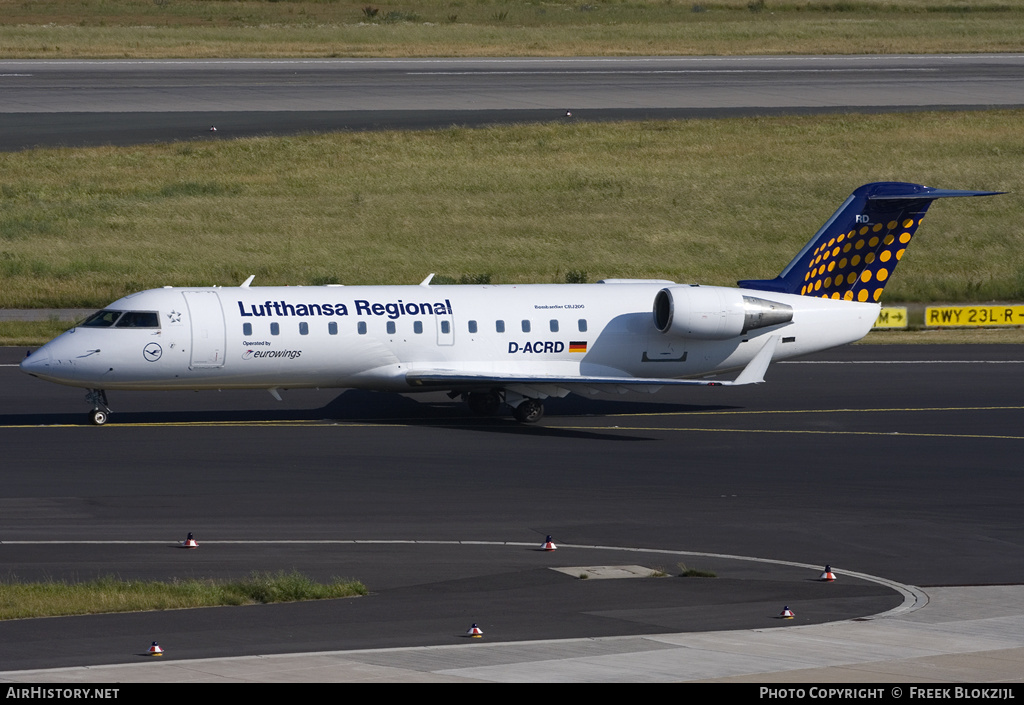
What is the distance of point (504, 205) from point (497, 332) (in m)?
32.8

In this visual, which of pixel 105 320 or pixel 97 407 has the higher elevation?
pixel 105 320

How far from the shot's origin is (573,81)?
263 feet

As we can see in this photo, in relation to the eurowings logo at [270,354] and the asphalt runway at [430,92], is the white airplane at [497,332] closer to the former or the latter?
the eurowings logo at [270,354]

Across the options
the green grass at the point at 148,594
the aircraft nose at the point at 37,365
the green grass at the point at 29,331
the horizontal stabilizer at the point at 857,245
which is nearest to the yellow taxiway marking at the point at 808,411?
the horizontal stabilizer at the point at 857,245

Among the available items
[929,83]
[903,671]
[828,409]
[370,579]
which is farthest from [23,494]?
[929,83]

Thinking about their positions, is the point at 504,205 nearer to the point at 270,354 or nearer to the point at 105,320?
the point at 270,354

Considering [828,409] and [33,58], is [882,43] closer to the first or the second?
[33,58]

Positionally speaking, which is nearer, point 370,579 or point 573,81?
point 370,579

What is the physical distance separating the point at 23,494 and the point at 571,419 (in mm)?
13971

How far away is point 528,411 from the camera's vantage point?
3550 cm

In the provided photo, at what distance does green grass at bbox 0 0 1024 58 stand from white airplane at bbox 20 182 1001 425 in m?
53.1

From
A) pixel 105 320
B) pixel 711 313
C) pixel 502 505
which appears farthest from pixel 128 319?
pixel 711 313

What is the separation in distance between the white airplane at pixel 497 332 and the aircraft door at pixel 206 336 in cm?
3

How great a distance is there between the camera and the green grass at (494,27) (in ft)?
289
